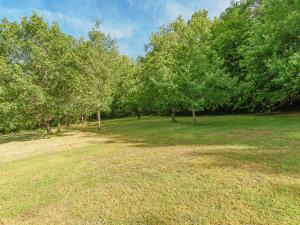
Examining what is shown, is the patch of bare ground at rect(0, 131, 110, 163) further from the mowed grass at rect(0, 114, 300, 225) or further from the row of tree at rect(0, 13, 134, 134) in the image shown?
the row of tree at rect(0, 13, 134, 134)

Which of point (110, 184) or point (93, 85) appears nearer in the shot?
point (110, 184)

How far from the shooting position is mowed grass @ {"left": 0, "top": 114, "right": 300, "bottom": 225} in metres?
4.95

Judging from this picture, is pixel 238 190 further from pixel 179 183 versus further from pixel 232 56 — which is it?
pixel 232 56

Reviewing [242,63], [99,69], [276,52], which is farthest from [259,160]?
[99,69]

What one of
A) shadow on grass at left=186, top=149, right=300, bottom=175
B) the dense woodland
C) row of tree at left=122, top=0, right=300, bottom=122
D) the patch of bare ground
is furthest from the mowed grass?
the dense woodland

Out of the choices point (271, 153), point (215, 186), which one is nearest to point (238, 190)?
point (215, 186)

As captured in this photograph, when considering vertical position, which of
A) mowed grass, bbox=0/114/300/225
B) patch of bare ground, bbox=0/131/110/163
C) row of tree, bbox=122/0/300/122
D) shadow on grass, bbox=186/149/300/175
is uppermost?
row of tree, bbox=122/0/300/122

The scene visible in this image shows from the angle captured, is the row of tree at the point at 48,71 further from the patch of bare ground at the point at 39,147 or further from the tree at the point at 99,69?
the patch of bare ground at the point at 39,147

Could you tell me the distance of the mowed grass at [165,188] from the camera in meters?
4.95

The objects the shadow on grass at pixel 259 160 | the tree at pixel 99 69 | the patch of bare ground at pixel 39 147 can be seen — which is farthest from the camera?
the tree at pixel 99 69

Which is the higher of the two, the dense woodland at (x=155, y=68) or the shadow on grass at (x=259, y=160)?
the dense woodland at (x=155, y=68)

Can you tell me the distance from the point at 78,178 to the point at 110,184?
1534 mm

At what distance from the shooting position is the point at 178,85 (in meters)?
20.0


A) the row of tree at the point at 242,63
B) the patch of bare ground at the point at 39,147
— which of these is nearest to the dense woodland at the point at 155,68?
the row of tree at the point at 242,63
